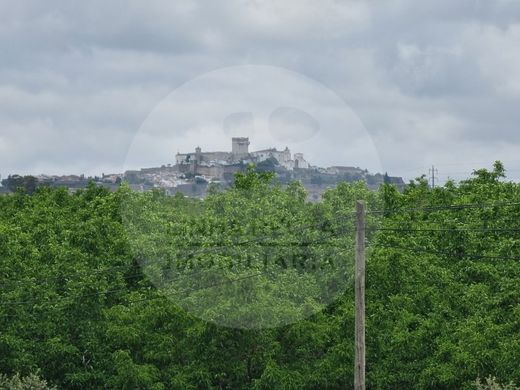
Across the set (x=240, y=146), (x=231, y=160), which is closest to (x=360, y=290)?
(x=240, y=146)

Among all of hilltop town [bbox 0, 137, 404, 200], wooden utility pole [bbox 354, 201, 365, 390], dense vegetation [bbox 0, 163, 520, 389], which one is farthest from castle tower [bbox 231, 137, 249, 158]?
Answer: wooden utility pole [bbox 354, 201, 365, 390]

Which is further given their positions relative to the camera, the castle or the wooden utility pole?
the castle

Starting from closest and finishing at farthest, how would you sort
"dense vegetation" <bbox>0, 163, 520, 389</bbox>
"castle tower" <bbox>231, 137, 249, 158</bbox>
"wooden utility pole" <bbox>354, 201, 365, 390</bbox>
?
"wooden utility pole" <bbox>354, 201, 365, 390</bbox> < "dense vegetation" <bbox>0, 163, 520, 389</bbox> < "castle tower" <bbox>231, 137, 249, 158</bbox>

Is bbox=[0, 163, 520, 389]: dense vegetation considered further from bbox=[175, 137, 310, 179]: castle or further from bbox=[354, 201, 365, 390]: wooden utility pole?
bbox=[354, 201, 365, 390]: wooden utility pole

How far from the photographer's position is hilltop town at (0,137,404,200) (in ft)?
142

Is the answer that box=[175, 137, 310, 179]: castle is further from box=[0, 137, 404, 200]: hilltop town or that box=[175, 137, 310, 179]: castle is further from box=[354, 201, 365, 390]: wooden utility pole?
box=[354, 201, 365, 390]: wooden utility pole

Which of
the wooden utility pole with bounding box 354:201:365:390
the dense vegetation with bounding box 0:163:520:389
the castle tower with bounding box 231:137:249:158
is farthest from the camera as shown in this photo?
the castle tower with bounding box 231:137:249:158

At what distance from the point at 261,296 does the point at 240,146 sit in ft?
25.7

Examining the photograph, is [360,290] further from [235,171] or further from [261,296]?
[235,171]

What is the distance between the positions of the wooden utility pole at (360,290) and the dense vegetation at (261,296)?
9.03 m

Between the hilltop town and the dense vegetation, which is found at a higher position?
the hilltop town

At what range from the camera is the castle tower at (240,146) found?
41406 millimetres

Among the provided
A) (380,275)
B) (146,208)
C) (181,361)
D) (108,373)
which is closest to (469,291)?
(380,275)

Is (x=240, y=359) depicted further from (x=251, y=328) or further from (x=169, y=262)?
(x=169, y=262)
